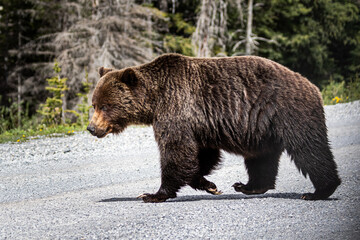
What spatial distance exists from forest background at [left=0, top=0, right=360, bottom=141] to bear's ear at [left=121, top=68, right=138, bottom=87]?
5.38 meters

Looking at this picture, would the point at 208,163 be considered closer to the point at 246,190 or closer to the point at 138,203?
the point at 246,190

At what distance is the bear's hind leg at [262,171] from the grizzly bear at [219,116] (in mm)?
12

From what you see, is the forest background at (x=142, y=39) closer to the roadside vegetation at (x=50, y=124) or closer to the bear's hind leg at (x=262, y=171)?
the roadside vegetation at (x=50, y=124)

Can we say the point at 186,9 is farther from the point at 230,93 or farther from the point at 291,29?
the point at 230,93

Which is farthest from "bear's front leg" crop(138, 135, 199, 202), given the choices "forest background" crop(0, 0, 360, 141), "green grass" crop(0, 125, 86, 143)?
"forest background" crop(0, 0, 360, 141)

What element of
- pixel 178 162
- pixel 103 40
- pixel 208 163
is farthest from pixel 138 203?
pixel 103 40

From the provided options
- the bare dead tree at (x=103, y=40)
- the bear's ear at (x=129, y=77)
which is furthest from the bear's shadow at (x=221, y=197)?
the bare dead tree at (x=103, y=40)

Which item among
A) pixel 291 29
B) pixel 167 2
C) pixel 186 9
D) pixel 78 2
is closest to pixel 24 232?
pixel 78 2

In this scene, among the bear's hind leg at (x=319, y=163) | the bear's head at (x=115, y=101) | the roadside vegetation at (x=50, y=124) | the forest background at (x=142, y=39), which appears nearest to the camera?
the bear's hind leg at (x=319, y=163)

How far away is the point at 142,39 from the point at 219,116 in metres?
15.1

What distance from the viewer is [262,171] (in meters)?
5.09

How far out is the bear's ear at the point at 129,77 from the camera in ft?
16.1

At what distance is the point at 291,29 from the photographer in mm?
27688

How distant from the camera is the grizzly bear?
174 inches
